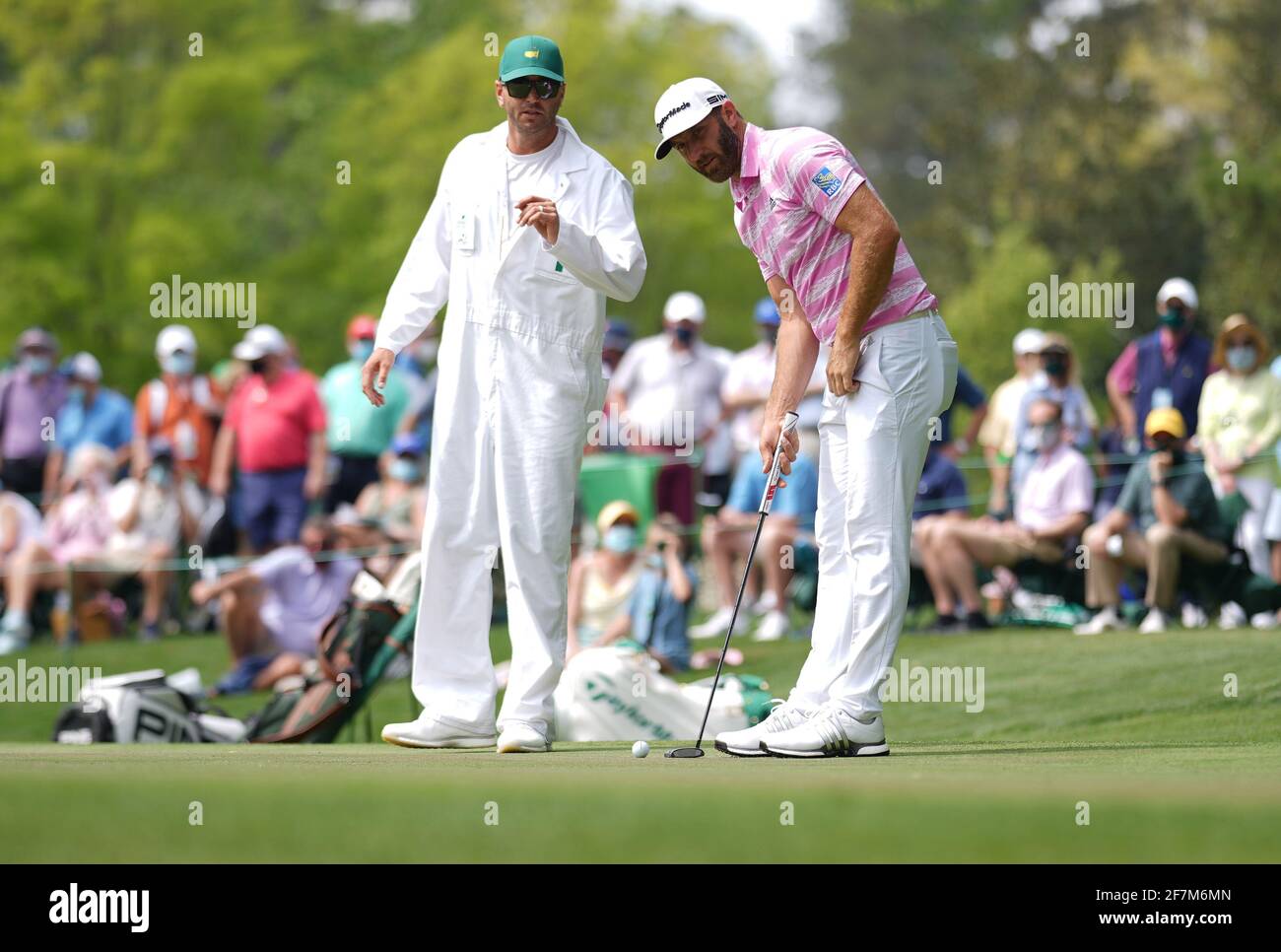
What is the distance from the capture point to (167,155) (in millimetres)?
31312

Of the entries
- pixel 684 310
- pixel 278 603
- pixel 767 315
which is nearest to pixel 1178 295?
pixel 767 315

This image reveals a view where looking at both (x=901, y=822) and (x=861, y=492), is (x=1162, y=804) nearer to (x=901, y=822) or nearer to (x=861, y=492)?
(x=901, y=822)

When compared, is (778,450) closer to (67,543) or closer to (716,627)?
(716,627)

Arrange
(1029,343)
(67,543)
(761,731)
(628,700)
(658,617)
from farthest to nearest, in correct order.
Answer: (67,543) < (1029,343) < (658,617) < (628,700) < (761,731)

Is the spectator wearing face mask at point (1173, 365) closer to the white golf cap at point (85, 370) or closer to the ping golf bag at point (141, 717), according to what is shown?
the ping golf bag at point (141, 717)

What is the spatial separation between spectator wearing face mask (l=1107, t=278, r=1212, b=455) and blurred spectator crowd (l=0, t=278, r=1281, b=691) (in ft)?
0.07

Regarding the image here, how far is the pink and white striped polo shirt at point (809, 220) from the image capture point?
7129mm

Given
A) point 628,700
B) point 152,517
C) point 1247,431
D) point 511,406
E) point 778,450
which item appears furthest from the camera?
point 152,517

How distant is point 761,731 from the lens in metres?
7.44

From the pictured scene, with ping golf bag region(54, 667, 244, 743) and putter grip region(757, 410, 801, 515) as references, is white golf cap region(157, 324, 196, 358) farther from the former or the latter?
putter grip region(757, 410, 801, 515)

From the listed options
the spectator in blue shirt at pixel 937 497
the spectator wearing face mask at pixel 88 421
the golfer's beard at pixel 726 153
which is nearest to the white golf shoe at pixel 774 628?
→ the spectator in blue shirt at pixel 937 497

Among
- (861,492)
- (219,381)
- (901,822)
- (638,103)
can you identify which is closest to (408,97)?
(638,103)

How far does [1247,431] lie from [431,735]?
7001 millimetres

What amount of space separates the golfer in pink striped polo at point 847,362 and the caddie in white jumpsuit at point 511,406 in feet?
2.45
